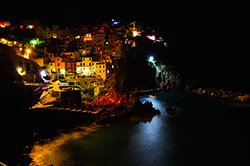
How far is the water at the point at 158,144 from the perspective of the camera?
20.2 metres

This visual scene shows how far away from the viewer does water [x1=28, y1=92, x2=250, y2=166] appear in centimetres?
2016

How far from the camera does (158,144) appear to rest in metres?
24.3

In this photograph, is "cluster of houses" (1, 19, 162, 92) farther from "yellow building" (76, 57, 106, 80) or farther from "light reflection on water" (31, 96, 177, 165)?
"light reflection on water" (31, 96, 177, 165)

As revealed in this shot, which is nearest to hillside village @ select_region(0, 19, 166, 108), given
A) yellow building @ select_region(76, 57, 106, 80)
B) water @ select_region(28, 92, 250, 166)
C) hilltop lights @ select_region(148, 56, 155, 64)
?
yellow building @ select_region(76, 57, 106, 80)

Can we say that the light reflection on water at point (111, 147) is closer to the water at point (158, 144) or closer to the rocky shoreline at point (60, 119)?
the water at point (158, 144)

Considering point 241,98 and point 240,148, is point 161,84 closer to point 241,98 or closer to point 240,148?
point 241,98

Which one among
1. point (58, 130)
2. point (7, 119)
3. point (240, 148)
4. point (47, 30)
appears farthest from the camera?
point (47, 30)

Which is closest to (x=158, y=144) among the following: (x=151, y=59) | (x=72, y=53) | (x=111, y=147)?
(x=111, y=147)

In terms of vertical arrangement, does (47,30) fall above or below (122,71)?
above

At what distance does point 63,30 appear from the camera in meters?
74.2

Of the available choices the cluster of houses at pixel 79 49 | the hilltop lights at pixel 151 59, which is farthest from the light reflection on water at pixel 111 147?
the hilltop lights at pixel 151 59

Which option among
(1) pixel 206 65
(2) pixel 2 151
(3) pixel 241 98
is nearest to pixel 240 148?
(2) pixel 2 151

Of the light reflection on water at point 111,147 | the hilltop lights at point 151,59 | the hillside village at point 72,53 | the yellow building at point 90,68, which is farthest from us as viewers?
the hilltop lights at point 151,59

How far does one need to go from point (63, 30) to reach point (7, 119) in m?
59.0
